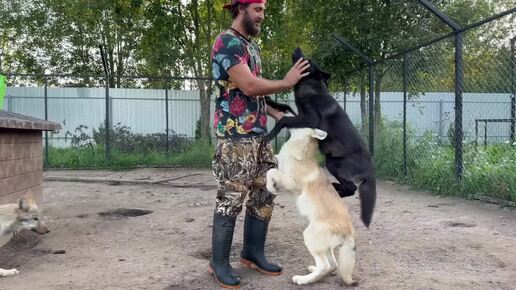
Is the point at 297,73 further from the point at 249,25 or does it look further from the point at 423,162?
the point at 423,162

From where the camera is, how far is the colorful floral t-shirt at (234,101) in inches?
116

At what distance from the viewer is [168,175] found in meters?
10.1

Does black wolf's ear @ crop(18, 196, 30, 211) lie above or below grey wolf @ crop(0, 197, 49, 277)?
above

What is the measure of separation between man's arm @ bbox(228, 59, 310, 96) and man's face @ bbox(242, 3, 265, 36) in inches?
13.4

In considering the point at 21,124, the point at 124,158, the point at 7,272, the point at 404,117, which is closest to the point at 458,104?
the point at 404,117

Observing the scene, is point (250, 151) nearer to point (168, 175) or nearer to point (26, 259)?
point (26, 259)

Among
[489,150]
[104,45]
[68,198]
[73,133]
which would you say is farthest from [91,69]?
[489,150]

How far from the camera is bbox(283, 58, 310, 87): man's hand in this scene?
2.86 metres

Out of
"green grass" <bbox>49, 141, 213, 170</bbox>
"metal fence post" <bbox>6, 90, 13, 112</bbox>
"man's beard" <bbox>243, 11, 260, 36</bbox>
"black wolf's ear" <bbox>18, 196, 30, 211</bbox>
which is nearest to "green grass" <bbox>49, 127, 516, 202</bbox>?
"green grass" <bbox>49, 141, 213, 170</bbox>

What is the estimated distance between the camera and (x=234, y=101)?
3045mm

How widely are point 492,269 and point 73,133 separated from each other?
13.6 meters

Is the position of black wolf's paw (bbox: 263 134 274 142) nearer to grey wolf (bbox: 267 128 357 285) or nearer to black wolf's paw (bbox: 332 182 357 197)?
grey wolf (bbox: 267 128 357 285)

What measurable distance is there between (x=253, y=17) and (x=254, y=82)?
0.50 meters

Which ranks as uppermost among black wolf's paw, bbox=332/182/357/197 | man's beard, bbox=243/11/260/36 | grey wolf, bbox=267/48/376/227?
man's beard, bbox=243/11/260/36
